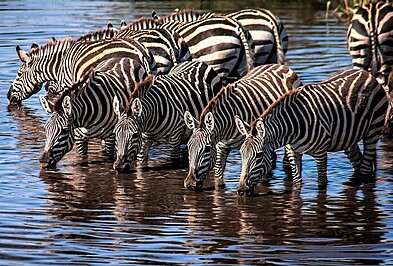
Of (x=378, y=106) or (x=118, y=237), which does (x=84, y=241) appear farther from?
(x=378, y=106)

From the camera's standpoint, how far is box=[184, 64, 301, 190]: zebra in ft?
35.4

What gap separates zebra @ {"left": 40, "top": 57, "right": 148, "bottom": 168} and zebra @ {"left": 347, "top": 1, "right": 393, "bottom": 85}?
429 centimetres

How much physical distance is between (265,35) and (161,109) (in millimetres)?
4403

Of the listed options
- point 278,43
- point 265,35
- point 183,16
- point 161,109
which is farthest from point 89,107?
point 183,16

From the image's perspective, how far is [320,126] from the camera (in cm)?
1088

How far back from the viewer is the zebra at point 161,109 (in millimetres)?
11547

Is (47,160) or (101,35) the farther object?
(101,35)

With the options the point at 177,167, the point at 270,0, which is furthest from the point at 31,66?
the point at 270,0

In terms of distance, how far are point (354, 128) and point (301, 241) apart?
2420 mm

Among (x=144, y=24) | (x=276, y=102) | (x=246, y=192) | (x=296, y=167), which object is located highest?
(x=144, y=24)

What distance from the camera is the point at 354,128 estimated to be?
11.2 meters

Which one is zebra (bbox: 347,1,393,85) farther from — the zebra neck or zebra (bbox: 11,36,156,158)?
the zebra neck

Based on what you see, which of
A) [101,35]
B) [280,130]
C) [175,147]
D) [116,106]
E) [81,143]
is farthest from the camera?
[101,35]

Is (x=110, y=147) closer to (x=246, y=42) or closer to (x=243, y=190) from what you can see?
(x=243, y=190)
